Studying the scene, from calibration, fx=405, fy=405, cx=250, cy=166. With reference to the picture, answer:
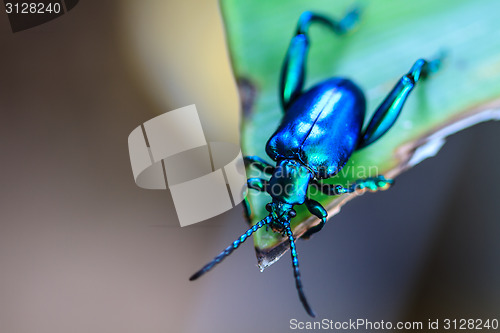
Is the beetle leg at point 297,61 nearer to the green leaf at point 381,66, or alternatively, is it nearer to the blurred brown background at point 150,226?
the green leaf at point 381,66

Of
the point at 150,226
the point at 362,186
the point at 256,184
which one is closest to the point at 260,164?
the point at 256,184

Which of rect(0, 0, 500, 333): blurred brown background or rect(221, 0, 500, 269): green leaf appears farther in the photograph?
rect(0, 0, 500, 333): blurred brown background

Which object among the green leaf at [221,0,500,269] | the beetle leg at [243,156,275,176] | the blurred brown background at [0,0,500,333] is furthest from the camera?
the blurred brown background at [0,0,500,333]

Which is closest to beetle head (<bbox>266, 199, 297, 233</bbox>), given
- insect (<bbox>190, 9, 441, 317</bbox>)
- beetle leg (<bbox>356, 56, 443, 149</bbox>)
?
insect (<bbox>190, 9, 441, 317</bbox>)

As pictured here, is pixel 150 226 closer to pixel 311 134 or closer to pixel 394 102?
pixel 311 134

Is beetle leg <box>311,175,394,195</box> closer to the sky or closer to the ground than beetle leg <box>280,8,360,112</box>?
closer to the ground

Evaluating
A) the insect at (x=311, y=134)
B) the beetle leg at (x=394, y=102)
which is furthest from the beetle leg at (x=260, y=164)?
the beetle leg at (x=394, y=102)

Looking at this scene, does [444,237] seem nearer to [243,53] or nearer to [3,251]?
[243,53]

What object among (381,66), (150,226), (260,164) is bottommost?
(150,226)

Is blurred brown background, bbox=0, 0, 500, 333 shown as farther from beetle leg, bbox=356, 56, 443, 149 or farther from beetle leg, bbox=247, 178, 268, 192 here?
beetle leg, bbox=356, 56, 443, 149

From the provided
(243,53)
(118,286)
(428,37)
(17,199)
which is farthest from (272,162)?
(17,199)
